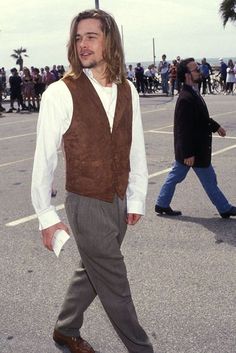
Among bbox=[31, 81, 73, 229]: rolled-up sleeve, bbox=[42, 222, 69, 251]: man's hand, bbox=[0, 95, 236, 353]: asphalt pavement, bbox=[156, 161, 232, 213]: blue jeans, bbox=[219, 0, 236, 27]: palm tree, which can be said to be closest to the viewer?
bbox=[31, 81, 73, 229]: rolled-up sleeve

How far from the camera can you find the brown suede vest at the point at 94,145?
249 cm

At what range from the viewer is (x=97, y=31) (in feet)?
8.29

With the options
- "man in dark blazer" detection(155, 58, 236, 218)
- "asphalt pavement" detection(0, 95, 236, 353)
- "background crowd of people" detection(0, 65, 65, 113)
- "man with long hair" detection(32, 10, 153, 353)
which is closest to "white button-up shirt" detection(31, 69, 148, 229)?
"man with long hair" detection(32, 10, 153, 353)

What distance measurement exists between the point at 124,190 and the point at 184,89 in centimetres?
306

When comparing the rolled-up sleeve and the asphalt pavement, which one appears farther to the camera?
the asphalt pavement

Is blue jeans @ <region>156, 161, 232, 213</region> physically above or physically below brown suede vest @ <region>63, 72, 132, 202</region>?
below

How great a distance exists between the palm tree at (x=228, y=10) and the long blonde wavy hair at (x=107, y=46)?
28.7 meters

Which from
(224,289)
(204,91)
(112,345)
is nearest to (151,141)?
(224,289)

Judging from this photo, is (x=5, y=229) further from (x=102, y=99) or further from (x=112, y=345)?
(x=102, y=99)

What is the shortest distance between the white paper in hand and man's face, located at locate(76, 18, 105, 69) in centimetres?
84

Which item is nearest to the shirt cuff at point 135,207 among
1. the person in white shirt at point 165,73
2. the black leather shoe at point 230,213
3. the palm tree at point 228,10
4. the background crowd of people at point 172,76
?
the black leather shoe at point 230,213

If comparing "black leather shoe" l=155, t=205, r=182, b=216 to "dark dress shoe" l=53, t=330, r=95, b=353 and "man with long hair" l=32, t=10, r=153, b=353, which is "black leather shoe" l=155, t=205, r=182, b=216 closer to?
"dark dress shoe" l=53, t=330, r=95, b=353

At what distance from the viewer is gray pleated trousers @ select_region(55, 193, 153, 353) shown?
2572mm

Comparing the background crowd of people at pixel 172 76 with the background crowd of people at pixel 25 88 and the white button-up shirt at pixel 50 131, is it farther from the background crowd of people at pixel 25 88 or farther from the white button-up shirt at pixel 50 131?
the white button-up shirt at pixel 50 131
